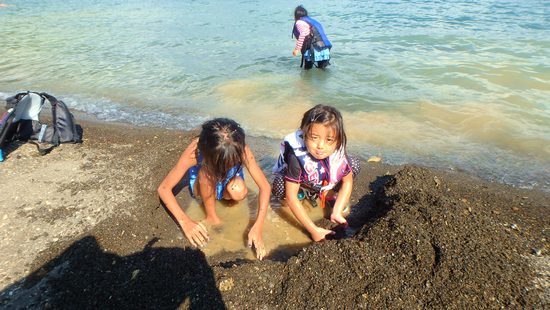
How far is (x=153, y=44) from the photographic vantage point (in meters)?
9.81

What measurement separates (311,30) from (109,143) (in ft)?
16.1

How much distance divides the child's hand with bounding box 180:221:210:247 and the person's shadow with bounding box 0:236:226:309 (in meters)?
0.15

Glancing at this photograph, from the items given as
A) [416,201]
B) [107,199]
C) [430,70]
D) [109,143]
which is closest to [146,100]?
[109,143]

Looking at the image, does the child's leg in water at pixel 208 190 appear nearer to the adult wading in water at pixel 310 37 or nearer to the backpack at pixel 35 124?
the backpack at pixel 35 124

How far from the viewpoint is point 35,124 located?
12.2 feet

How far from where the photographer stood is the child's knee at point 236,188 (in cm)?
271

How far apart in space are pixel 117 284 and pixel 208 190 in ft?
3.06

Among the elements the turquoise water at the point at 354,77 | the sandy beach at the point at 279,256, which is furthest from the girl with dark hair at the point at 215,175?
the turquoise water at the point at 354,77

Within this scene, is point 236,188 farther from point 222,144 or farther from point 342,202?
point 342,202

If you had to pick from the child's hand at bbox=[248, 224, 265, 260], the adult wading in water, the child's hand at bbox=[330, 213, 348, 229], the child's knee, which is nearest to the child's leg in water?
the child's knee

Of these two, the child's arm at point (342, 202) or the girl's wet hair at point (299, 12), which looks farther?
the girl's wet hair at point (299, 12)

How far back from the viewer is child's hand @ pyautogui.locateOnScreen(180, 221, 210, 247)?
7.74 ft

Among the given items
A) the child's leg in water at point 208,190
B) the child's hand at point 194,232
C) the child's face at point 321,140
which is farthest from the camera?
the child's leg in water at point 208,190

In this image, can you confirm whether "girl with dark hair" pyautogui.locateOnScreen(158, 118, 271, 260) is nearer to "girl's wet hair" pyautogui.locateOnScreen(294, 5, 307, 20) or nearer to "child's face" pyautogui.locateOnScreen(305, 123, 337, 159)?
"child's face" pyautogui.locateOnScreen(305, 123, 337, 159)
